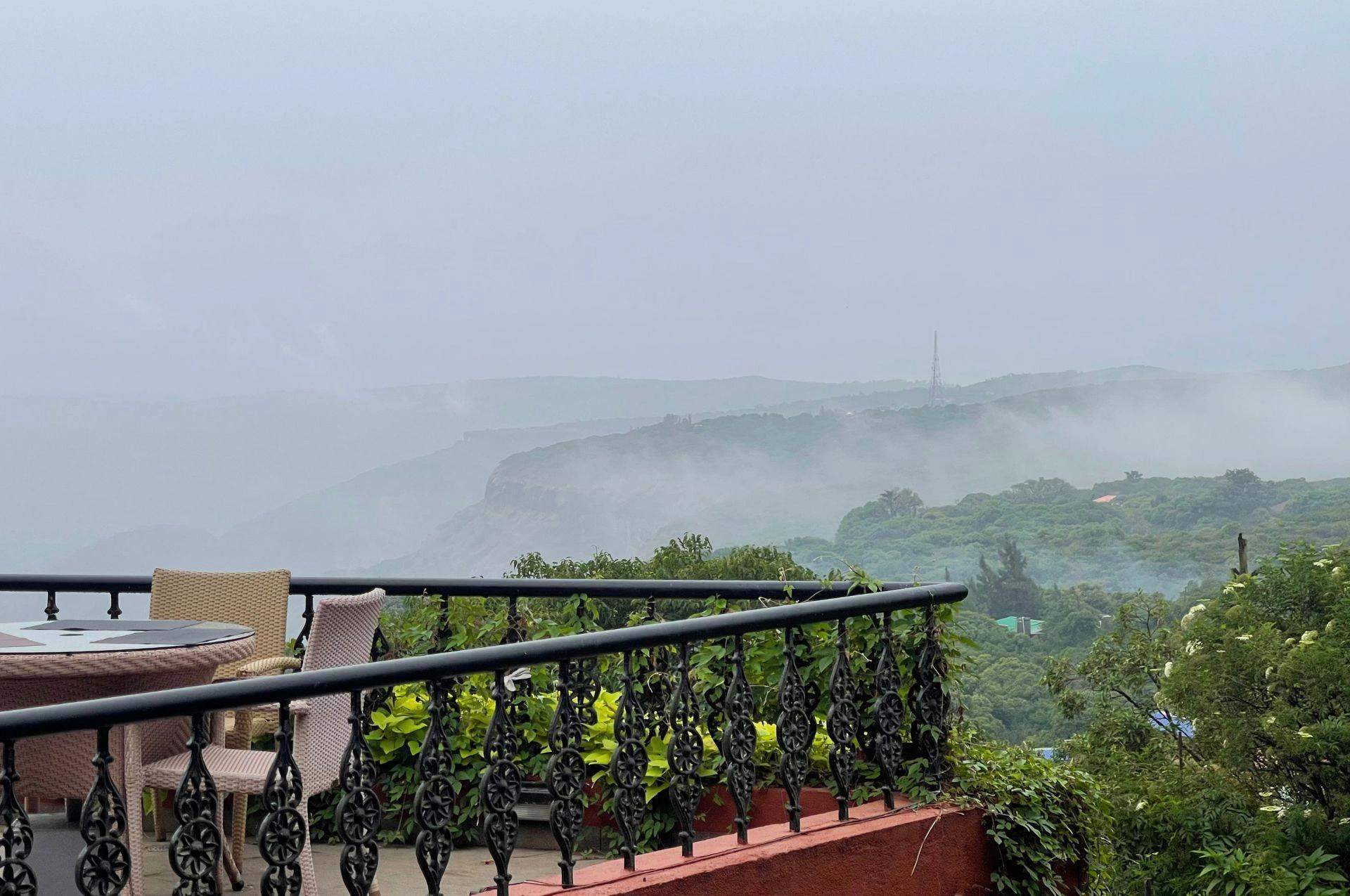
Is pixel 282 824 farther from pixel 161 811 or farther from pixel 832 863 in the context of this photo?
pixel 161 811

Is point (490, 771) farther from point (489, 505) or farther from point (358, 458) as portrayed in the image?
point (358, 458)

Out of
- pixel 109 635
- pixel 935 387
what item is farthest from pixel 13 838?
pixel 935 387

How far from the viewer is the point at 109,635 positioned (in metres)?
4.76

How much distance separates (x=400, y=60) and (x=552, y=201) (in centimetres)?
1931

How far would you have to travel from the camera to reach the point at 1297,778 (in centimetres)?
1919

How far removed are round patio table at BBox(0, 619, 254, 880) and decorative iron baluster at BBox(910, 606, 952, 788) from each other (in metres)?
2.50

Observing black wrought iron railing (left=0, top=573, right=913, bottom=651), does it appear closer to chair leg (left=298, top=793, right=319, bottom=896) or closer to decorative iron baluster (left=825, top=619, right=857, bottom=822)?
decorative iron baluster (left=825, top=619, right=857, bottom=822)

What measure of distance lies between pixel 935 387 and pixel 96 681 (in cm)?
10683

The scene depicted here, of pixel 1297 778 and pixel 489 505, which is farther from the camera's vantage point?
pixel 489 505

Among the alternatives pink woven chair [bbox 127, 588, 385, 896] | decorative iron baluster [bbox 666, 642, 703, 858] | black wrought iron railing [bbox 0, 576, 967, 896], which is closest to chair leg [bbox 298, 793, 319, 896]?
pink woven chair [bbox 127, 588, 385, 896]

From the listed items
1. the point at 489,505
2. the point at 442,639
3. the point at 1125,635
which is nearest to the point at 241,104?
the point at 489,505

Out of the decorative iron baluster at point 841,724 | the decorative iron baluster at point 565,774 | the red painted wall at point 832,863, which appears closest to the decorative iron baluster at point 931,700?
the red painted wall at point 832,863

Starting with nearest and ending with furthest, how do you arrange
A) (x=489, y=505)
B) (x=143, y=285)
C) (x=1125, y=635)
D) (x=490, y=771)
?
(x=490, y=771) < (x=1125, y=635) < (x=489, y=505) < (x=143, y=285)

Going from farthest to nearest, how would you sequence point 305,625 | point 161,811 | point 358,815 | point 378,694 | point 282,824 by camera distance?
point 305,625, point 378,694, point 161,811, point 358,815, point 282,824
